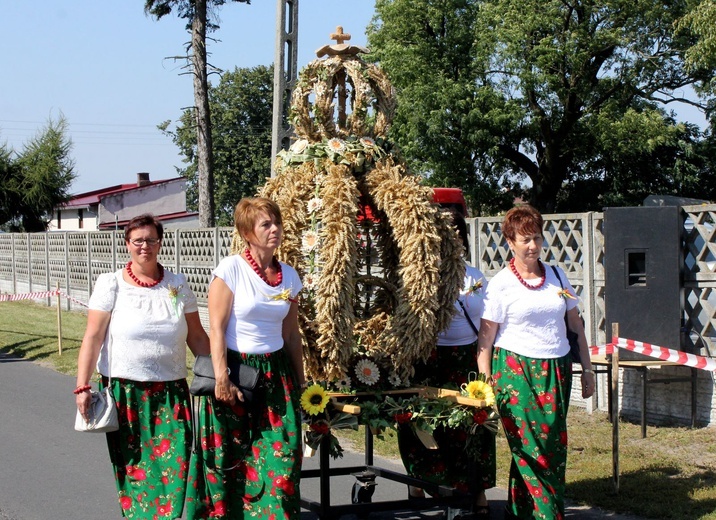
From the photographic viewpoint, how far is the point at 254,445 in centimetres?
450

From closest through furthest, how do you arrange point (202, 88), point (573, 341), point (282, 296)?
point (282, 296), point (573, 341), point (202, 88)

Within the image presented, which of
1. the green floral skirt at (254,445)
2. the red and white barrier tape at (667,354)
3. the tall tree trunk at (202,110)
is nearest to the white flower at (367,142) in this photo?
the green floral skirt at (254,445)

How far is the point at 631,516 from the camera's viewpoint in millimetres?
5566

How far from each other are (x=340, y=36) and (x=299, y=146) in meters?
0.74

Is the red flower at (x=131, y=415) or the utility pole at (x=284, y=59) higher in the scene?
the utility pole at (x=284, y=59)

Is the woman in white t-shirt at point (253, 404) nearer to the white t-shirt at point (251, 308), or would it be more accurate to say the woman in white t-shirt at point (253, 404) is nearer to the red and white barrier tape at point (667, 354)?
the white t-shirt at point (251, 308)

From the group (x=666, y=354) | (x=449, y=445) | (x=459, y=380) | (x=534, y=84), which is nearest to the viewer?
(x=459, y=380)

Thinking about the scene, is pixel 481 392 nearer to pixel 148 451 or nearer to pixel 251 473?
pixel 251 473

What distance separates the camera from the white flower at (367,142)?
5.12 meters

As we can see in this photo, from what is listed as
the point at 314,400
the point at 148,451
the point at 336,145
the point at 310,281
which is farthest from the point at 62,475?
the point at 336,145

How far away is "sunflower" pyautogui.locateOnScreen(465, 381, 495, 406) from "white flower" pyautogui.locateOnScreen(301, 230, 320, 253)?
113cm

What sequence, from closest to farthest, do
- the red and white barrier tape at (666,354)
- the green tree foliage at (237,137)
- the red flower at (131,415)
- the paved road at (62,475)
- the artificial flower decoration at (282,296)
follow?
the artificial flower decoration at (282,296) → the red flower at (131,415) → the paved road at (62,475) → the red and white barrier tape at (666,354) → the green tree foliage at (237,137)

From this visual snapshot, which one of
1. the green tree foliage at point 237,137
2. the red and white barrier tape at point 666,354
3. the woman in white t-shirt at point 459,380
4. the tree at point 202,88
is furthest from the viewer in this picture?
the green tree foliage at point 237,137

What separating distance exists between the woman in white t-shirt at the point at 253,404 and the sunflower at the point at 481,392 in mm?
947
